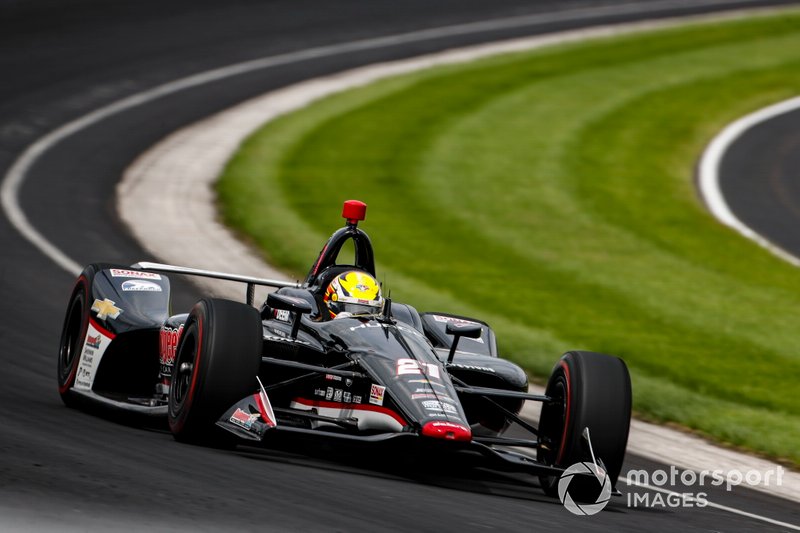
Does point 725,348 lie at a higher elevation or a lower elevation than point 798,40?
lower

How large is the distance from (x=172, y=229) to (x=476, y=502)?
10953mm

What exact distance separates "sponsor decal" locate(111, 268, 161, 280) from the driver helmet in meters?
1.81

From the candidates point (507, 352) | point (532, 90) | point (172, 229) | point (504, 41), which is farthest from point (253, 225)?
point (504, 41)

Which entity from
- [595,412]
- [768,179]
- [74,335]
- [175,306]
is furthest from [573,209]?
[595,412]

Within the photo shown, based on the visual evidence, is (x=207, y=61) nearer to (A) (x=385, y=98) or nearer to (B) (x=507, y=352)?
(A) (x=385, y=98)

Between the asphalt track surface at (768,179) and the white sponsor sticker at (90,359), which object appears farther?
the asphalt track surface at (768,179)

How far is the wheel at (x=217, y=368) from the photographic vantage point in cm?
857

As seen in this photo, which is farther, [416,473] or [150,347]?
[150,347]

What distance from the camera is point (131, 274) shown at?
11.1 metres

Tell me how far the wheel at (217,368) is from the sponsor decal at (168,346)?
4.16 feet

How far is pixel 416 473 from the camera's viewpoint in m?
9.12

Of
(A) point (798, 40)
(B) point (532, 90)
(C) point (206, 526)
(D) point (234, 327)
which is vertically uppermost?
(A) point (798, 40)
